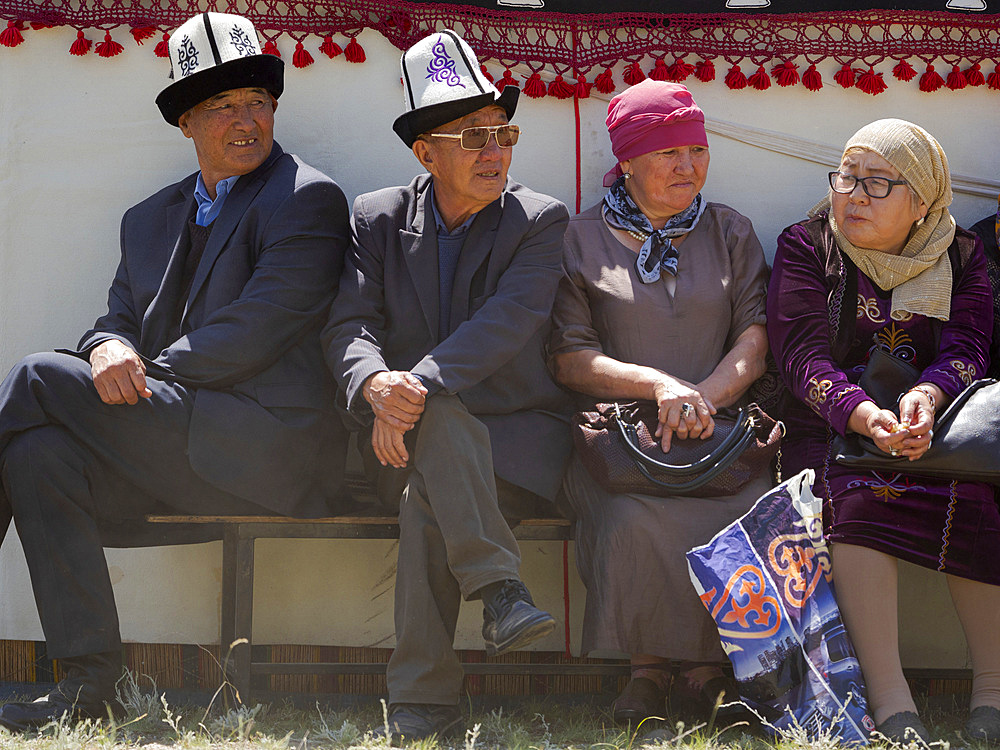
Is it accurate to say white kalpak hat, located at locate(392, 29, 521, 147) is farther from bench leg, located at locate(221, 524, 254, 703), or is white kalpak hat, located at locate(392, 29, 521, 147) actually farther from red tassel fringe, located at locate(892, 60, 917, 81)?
red tassel fringe, located at locate(892, 60, 917, 81)

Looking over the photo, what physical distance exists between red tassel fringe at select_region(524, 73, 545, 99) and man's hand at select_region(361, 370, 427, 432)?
144cm

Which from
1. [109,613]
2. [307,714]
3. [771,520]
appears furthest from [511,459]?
[109,613]

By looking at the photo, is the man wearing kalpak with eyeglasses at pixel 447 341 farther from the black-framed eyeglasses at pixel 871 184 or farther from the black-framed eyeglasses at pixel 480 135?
the black-framed eyeglasses at pixel 871 184

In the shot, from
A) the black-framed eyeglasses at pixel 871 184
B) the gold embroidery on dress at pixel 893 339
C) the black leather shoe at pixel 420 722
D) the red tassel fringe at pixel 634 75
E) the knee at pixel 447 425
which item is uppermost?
the red tassel fringe at pixel 634 75

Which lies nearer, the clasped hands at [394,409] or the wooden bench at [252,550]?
the clasped hands at [394,409]

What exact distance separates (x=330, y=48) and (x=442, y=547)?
1997mm

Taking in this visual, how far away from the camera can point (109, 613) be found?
321cm

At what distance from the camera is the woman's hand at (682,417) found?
136 inches

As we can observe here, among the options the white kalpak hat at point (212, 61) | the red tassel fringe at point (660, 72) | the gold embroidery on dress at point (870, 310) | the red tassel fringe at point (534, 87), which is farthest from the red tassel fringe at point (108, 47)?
the gold embroidery on dress at point (870, 310)

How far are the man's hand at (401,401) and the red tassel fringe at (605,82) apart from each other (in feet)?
5.03

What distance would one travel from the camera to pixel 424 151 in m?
3.72

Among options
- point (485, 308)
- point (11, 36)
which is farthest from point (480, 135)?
point (11, 36)

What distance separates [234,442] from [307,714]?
92 cm

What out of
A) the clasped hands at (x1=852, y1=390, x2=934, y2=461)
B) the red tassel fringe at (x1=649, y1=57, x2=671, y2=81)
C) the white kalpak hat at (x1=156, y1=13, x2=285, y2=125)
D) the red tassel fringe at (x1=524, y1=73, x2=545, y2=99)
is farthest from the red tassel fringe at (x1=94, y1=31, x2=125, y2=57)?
the clasped hands at (x1=852, y1=390, x2=934, y2=461)
